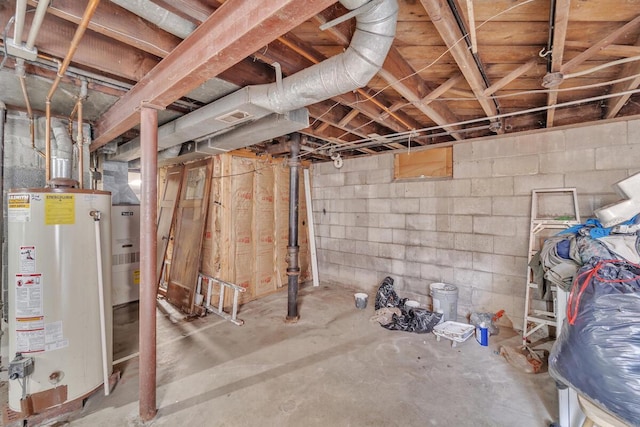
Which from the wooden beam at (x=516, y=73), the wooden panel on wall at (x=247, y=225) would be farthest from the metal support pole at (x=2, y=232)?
the wooden beam at (x=516, y=73)

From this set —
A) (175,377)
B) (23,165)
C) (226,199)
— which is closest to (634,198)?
(175,377)

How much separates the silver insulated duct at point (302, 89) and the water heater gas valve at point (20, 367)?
6.18ft

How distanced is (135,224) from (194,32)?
3.22 meters

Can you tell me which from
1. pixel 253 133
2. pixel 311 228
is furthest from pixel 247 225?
pixel 253 133

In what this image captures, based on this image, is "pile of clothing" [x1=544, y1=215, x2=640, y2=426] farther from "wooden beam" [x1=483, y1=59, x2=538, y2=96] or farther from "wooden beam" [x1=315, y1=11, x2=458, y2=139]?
"wooden beam" [x1=315, y1=11, x2=458, y2=139]

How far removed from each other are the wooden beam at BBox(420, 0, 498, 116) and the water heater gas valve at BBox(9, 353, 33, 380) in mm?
2903

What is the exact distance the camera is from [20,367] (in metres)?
1.65

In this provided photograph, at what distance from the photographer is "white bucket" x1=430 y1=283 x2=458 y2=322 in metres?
3.16

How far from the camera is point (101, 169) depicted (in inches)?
140

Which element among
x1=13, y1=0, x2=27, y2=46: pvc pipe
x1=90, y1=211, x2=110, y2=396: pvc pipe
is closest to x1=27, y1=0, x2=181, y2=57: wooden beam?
x1=13, y1=0, x2=27, y2=46: pvc pipe

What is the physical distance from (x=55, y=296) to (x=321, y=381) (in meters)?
1.94

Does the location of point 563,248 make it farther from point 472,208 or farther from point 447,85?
point 447,85

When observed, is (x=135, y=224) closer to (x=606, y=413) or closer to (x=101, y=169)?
(x=101, y=169)

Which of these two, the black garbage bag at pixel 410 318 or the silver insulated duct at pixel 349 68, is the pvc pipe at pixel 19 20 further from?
the black garbage bag at pixel 410 318
